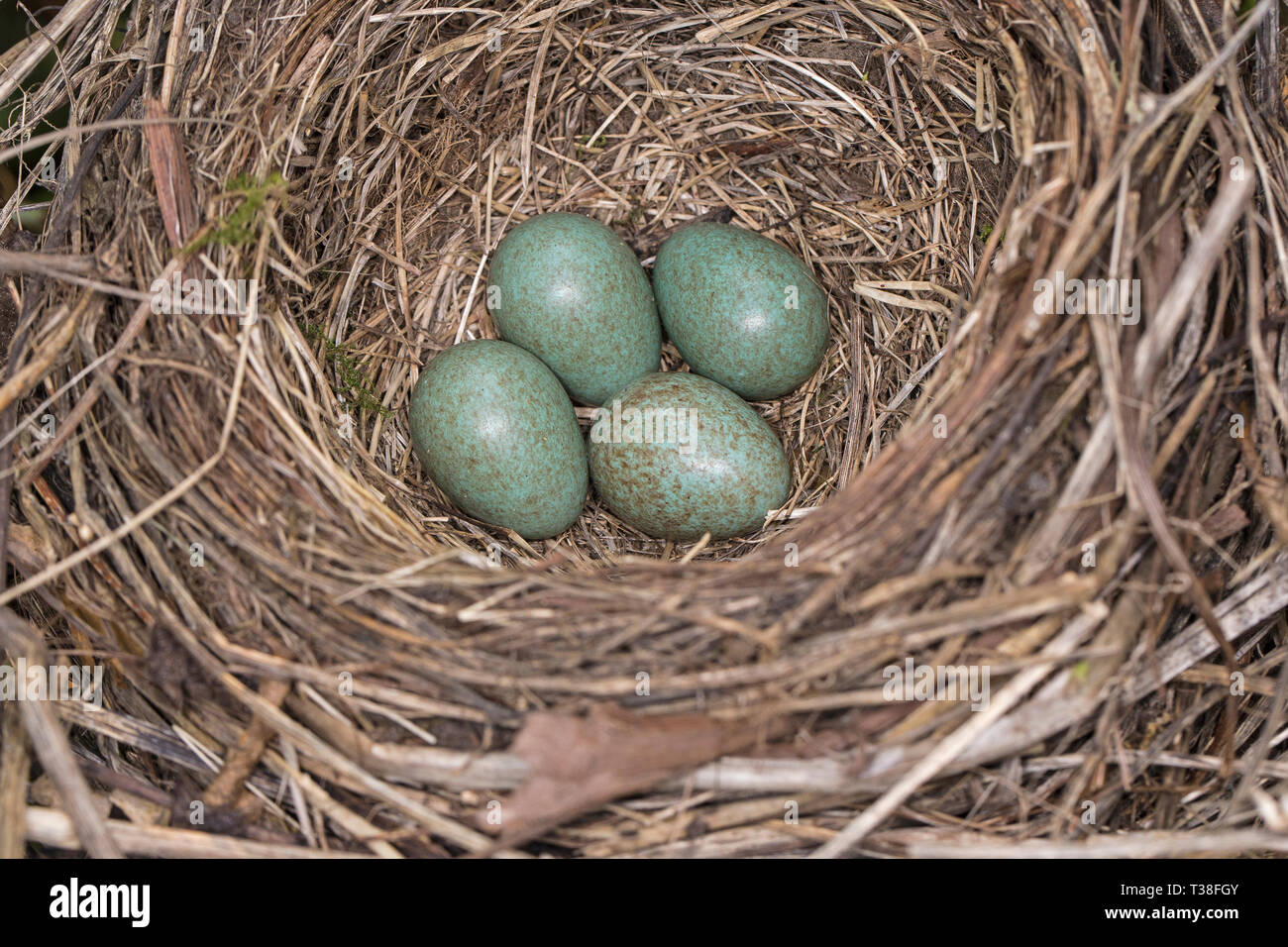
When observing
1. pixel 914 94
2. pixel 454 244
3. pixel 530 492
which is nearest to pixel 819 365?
pixel 914 94

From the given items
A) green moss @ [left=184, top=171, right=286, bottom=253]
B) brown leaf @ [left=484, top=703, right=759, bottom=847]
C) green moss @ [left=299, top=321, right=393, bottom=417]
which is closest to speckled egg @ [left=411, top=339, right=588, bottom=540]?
green moss @ [left=299, top=321, right=393, bottom=417]

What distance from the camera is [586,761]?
5.03 ft

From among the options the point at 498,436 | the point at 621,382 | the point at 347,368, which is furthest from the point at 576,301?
the point at 347,368

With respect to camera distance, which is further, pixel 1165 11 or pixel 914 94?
pixel 914 94

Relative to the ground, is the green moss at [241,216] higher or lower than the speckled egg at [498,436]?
higher

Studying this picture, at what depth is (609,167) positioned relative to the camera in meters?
2.77

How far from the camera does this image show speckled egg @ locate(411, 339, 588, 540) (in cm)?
226

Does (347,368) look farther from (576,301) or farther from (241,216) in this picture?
(576,301)

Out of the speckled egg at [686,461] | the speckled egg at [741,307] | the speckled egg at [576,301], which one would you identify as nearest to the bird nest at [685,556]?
the speckled egg at [686,461]

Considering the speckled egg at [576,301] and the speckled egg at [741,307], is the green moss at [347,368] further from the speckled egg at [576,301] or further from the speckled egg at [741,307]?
the speckled egg at [741,307]

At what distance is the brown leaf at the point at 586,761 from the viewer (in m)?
1.53

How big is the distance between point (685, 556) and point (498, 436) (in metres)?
0.55

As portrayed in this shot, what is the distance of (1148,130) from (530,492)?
4.86 feet
